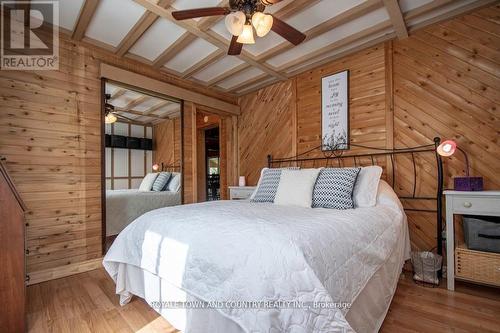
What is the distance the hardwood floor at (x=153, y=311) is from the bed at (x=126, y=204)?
763 millimetres

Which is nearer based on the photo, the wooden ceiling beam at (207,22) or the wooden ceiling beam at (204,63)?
the wooden ceiling beam at (207,22)

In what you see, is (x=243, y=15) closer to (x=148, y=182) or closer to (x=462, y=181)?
(x=462, y=181)

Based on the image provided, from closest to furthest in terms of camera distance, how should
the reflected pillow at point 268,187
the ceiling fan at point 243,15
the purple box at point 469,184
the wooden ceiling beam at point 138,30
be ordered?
1. the ceiling fan at point 243,15
2. the purple box at point 469,184
3. the wooden ceiling beam at point 138,30
4. the reflected pillow at point 268,187

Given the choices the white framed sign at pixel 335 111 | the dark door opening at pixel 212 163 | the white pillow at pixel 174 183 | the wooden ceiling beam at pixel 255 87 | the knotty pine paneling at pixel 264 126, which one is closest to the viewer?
the white framed sign at pixel 335 111

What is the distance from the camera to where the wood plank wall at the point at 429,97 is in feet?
7.02

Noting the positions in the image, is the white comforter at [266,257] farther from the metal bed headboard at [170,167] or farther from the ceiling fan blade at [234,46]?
the metal bed headboard at [170,167]

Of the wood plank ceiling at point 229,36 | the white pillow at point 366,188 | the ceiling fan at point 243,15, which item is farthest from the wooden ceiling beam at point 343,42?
the white pillow at point 366,188

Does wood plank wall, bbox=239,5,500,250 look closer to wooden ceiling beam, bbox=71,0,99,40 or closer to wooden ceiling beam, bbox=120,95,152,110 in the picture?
wooden ceiling beam, bbox=120,95,152,110

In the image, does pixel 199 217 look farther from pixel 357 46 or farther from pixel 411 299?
pixel 357 46

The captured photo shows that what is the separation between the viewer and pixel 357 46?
2.76m

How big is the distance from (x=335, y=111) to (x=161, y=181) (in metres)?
2.40

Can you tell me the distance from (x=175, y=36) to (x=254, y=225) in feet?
7.24

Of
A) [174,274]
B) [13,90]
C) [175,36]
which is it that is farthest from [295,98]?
[13,90]

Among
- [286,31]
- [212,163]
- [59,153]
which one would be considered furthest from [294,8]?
[212,163]
